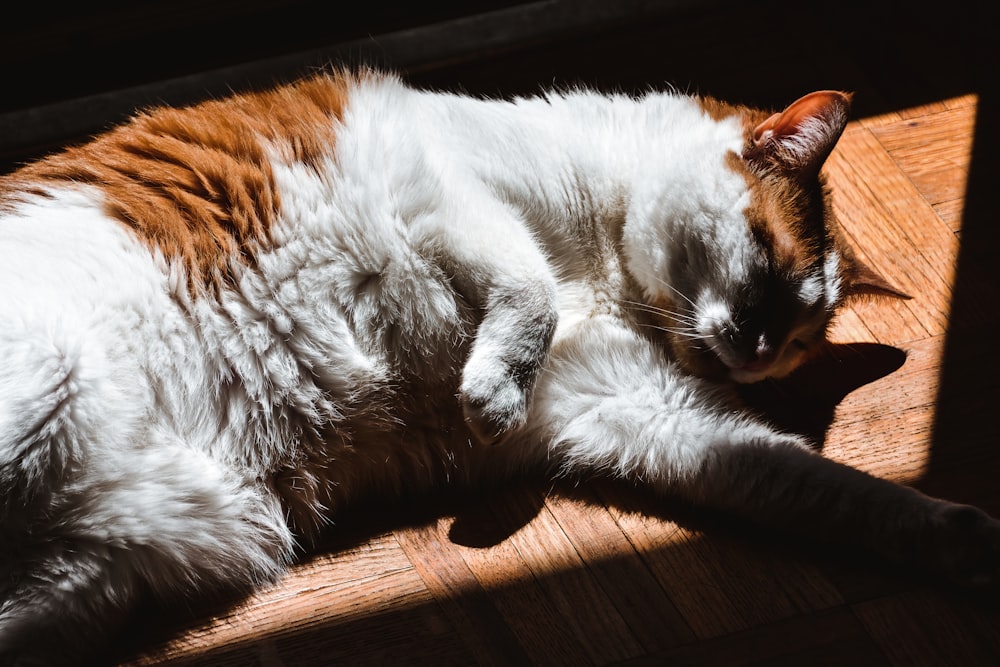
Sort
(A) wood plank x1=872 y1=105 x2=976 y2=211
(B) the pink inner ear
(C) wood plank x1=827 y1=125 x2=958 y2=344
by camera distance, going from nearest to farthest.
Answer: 1. (B) the pink inner ear
2. (C) wood plank x1=827 y1=125 x2=958 y2=344
3. (A) wood plank x1=872 y1=105 x2=976 y2=211

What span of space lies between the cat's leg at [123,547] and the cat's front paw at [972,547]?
0.92 metres

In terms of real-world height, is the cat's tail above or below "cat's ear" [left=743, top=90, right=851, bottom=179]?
below

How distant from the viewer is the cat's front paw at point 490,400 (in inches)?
52.6

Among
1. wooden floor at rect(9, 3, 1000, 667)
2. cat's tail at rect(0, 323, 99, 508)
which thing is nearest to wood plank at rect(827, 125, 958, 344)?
wooden floor at rect(9, 3, 1000, 667)

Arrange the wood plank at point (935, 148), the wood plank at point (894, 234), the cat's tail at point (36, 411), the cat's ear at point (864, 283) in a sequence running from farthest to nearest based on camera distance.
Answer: the wood plank at point (935, 148), the wood plank at point (894, 234), the cat's ear at point (864, 283), the cat's tail at point (36, 411)

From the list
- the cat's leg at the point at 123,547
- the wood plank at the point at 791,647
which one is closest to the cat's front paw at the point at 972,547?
the wood plank at the point at 791,647

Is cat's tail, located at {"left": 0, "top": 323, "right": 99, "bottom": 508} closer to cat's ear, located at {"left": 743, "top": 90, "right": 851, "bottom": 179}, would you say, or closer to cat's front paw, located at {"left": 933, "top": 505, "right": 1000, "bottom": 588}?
cat's ear, located at {"left": 743, "top": 90, "right": 851, "bottom": 179}

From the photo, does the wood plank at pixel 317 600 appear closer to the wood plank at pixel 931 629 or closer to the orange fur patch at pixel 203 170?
the orange fur patch at pixel 203 170

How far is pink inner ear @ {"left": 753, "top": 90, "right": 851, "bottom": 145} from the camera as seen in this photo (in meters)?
1.39

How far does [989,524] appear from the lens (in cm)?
129

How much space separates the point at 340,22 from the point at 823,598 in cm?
154

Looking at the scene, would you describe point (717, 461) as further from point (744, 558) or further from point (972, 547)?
point (972, 547)

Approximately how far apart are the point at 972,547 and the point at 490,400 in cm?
68

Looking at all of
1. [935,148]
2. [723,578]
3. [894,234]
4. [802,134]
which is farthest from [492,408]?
[935,148]
